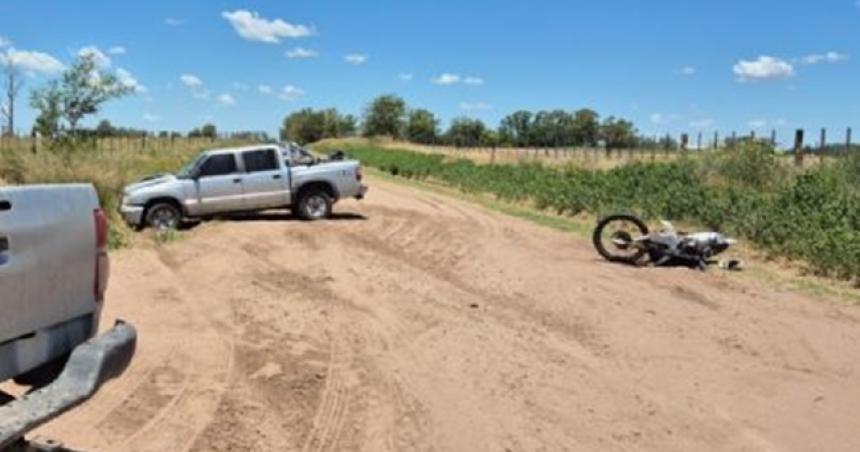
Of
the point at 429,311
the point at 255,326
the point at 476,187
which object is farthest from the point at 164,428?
the point at 476,187

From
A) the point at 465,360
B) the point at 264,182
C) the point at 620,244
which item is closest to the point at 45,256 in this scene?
the point at 465,360

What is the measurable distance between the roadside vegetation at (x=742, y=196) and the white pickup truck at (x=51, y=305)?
36.5ft

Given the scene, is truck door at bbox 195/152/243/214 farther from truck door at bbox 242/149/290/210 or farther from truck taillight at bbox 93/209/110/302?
truck taillight at bbox 93/209/110/302

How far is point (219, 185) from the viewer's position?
68.3ft

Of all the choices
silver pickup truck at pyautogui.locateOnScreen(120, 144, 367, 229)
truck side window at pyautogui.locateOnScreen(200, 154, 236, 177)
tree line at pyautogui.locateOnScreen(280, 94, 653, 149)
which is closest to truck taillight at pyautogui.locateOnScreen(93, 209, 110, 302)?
silver pickup truck at pyautogui.locateOnScreen(120, 144, 367, 229)

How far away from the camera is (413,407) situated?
23.3 feet

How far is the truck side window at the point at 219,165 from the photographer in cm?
2084

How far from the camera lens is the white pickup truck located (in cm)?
409

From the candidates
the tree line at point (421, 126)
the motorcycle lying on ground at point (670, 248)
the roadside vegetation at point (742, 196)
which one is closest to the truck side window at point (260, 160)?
the roadside vegetation at point (742, 196)

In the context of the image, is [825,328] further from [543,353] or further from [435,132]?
[435,132]

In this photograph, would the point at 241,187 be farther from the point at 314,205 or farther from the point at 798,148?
the point at 798,148

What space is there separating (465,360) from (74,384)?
4624 millimetres

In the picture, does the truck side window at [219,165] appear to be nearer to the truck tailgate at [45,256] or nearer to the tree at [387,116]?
the truck tailgate at [45,256]

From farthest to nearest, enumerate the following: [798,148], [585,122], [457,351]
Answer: [585,122], [798,148], [457,351]
